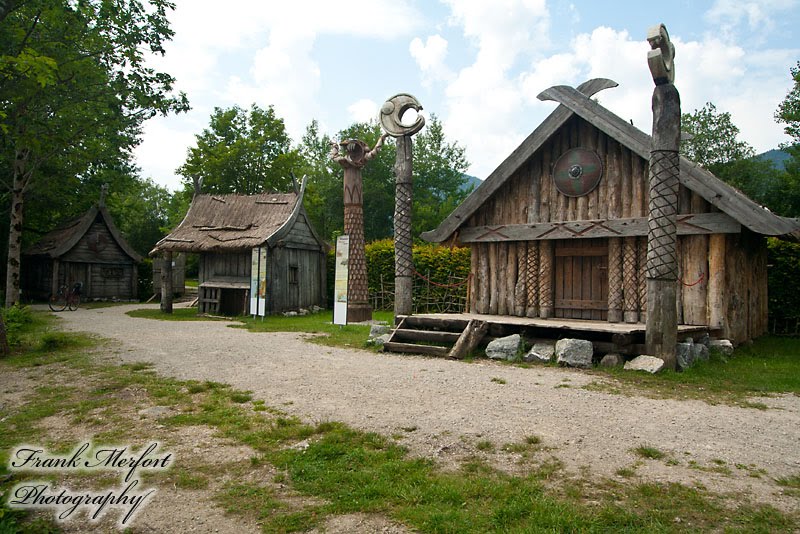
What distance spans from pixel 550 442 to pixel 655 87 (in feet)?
21.9

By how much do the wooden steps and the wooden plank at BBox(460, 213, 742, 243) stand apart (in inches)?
101

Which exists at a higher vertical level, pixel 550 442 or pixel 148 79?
pixel 148 79

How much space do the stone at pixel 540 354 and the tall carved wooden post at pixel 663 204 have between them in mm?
1600

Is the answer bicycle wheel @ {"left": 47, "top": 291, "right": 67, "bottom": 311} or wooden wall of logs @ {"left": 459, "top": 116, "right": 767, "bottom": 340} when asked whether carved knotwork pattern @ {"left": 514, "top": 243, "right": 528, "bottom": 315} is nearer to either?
wooden wall of logs @ {"left": 459, "top": 116, "right": 767, "bottom": 340}

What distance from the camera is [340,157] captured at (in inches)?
637

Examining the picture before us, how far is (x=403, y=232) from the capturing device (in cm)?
1215

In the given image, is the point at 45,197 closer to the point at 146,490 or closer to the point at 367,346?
the point at 367,346

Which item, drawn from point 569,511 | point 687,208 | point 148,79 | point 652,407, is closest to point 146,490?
point 569,511

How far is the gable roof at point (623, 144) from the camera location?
30.1 ft

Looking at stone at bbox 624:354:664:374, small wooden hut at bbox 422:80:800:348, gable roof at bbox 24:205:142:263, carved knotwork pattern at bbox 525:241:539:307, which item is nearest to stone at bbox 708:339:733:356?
small wooden hut at bbox 422:80:800:348

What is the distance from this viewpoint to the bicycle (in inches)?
911

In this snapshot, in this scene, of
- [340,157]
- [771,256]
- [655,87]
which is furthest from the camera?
[340,157]

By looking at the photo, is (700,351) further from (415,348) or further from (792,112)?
(792,112)

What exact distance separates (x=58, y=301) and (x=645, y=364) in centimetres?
2613
